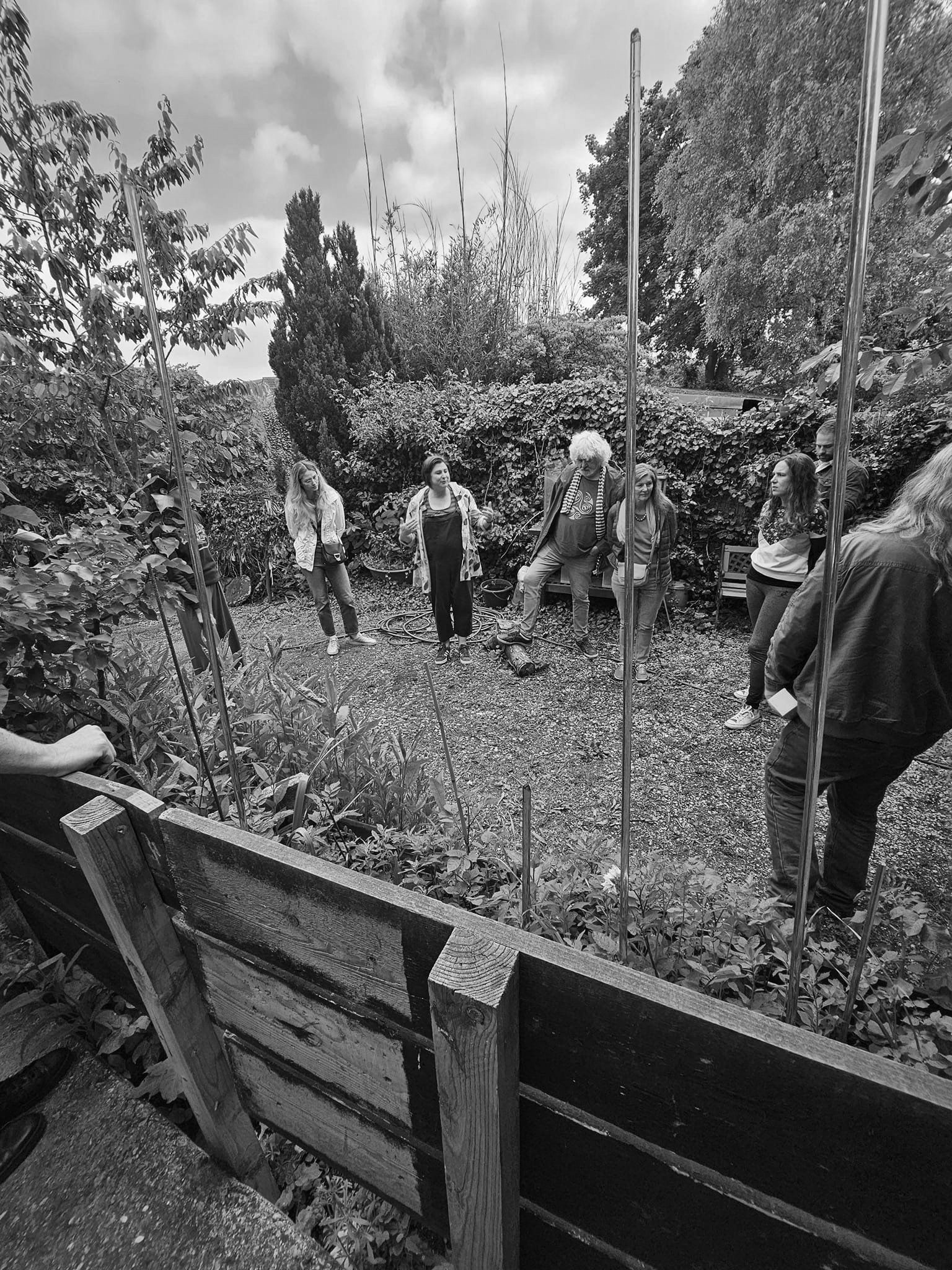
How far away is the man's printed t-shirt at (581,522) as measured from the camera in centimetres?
452

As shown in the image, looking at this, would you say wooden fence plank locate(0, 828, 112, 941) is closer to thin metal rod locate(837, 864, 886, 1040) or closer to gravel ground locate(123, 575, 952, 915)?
gravel ground locate(123, 575, 952, 915)

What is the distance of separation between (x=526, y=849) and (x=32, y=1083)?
1.72 m

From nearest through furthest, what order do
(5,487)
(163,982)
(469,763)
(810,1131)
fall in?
(810,1131)
(163,982)
(5,487)
(469,763)

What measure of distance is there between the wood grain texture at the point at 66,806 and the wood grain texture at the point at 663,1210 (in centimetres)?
87

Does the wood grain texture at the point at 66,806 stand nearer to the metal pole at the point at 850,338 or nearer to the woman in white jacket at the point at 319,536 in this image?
the metal pole at the point at 850,338

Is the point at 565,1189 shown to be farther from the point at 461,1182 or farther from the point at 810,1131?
the point at 810,1131

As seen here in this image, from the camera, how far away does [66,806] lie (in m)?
1.37

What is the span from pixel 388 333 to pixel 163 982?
1084cm

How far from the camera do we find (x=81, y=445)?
435cm

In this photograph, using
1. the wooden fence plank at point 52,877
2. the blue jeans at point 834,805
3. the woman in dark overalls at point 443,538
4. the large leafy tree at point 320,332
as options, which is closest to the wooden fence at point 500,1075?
the wooden fence plank at point 52,877

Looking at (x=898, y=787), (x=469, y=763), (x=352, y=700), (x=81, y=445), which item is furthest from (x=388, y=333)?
(x=898, y=787)

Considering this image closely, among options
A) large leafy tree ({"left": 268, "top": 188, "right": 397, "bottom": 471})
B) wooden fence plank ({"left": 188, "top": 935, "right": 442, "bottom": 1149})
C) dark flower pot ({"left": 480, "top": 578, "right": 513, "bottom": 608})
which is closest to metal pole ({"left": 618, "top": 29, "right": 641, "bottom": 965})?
wooden fence plank ({"left": 188, "top": 935, "right": 442, "bottom": 1149})

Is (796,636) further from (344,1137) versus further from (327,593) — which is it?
(327,593)

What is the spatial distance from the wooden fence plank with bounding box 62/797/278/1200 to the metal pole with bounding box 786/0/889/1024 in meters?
1.24
